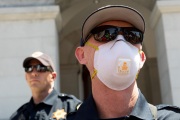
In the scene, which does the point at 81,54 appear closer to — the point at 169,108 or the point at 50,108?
the point at 169,108

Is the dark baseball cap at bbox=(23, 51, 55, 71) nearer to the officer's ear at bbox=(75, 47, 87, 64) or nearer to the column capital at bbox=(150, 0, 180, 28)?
the officer's ear at bbox=(75, 47, 87, 64)

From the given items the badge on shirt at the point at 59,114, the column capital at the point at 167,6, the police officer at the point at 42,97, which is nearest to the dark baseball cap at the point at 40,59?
the police officer at the point at 42,97

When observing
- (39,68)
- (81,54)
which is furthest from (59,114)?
(81,54)

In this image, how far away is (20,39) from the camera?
667 centimetres

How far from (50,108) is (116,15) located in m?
1.67

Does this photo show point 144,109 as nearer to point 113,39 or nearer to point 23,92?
point 113,39

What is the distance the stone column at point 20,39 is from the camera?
21.0 feet

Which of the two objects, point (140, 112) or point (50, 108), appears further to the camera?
point (50, 108)

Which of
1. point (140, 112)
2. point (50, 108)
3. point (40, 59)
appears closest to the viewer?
point (140, 112)

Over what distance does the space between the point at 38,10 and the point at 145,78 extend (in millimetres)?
6229

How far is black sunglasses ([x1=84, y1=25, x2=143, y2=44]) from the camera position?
1.63m

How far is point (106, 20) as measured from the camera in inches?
65.9

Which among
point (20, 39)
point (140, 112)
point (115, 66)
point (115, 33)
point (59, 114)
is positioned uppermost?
point (20, 39)

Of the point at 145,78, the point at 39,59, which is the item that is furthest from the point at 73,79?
the point at 39,59
